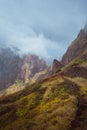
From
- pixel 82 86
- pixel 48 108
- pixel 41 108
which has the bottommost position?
pixel 48 108

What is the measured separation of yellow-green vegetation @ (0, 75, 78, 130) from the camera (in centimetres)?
7041

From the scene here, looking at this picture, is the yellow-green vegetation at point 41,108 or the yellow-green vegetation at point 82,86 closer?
the yellow-green vegetation at point 41,108

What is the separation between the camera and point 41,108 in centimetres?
8175

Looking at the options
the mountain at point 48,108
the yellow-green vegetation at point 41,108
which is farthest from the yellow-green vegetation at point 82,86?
the yellow-green vegetation at point 41,108

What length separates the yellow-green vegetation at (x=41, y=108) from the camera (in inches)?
2772

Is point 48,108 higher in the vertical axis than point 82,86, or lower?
lower

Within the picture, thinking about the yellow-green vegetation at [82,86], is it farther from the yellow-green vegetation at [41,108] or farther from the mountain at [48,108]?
the yellow-green vegetation at [41,108]

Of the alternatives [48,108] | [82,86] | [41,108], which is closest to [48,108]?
[48,108]

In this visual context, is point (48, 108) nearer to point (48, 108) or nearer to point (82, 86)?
point (48, 108)

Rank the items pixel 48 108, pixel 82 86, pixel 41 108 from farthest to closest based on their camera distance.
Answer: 1. pixel 82 86
2. pixel 41 108
3. pixel 48 108

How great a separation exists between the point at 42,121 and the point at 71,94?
21.1 metres

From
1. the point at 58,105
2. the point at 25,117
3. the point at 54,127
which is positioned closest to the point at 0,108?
the point at 25,117

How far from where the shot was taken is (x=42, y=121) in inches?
2813

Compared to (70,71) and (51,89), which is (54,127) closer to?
(51,89)
